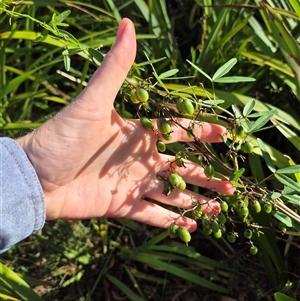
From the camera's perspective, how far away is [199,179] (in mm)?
1299

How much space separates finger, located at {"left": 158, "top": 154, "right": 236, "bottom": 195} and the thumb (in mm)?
269

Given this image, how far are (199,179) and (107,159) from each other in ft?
0.79

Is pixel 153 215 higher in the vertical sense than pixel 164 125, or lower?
lower

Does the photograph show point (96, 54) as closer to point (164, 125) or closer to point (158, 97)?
point (164, 125)

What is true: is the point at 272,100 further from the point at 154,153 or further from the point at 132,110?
the point at 154,153

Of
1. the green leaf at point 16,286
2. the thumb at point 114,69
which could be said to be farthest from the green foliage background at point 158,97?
the thumb at point 114,69

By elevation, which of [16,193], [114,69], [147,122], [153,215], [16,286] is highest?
[114,69]

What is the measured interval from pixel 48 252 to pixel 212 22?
1.03 meters

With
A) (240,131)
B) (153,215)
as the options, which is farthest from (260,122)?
(153,215)

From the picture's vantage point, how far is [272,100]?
1747mm

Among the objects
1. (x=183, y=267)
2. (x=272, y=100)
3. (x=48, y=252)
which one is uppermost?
(x=272, y=100)

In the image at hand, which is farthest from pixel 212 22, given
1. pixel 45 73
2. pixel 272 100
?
pixel 45 73

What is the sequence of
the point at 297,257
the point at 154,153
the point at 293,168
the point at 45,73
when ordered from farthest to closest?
the point at 45,73, the point at 297,257, the point at 154,153, the point at 293,168

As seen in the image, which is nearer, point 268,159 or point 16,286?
point 268,159
